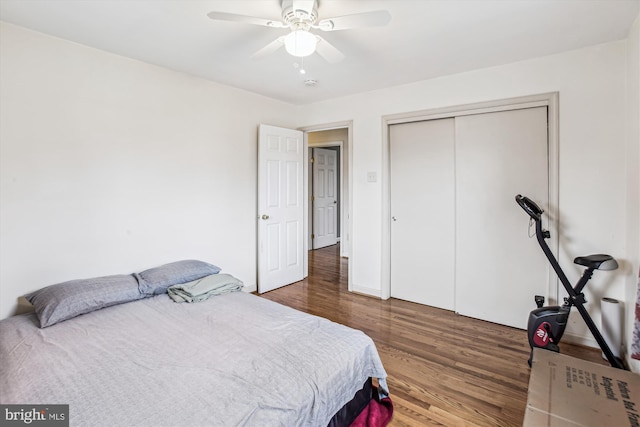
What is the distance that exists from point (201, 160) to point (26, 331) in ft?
6.53

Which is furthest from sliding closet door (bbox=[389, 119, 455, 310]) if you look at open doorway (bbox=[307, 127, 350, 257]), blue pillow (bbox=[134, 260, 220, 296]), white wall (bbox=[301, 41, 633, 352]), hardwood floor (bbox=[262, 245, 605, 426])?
open doorway (bbox=[307, 127, 350, 257])

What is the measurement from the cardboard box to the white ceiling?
2118mm

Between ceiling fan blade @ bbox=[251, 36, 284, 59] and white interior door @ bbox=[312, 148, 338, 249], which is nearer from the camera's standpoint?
ceiling fan blade @ bbox=[251, 36, 284, 59]

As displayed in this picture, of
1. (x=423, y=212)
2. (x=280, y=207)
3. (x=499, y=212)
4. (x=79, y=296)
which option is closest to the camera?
(x=79, y=296)

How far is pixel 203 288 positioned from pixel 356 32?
2.27 meters

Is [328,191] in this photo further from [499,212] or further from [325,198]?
[499,212]

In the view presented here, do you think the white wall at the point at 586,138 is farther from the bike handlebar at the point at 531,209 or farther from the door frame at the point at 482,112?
the bike handlebar at the point at 531,209

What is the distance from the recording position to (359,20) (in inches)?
65.4

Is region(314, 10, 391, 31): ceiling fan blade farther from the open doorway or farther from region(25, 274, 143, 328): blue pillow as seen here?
the open doorway

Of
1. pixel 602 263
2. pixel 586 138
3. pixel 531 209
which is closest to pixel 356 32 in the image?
pixel 531 209

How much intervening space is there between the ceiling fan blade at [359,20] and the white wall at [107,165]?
6.50ft

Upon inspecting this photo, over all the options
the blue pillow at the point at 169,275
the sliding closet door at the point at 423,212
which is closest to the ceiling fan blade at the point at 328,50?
the sliding closet door at the point at 423,212

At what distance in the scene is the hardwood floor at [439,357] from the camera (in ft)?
6.10

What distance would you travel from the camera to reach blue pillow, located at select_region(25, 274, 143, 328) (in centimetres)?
199
